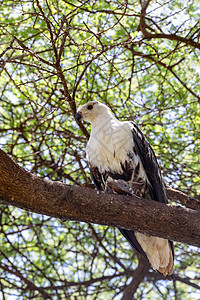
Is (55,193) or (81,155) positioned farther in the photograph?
(81,155)

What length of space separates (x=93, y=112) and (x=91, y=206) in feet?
5.81

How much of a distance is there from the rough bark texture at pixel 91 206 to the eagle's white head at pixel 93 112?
154 cm

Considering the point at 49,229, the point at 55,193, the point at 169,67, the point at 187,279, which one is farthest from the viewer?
the point at 49,229

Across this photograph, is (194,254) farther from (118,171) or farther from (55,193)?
(55,193)

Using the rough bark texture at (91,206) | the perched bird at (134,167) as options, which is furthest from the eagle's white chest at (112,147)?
the rough bark texture at (91,206)

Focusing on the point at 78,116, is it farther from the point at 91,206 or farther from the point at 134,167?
the point at 91,206

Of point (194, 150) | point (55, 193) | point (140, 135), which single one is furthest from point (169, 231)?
point (194, 150)

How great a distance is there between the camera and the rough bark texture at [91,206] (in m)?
2.98

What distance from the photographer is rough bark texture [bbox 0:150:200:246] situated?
2984 mm

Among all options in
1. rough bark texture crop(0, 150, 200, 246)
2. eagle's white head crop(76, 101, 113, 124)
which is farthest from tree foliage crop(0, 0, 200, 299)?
rough bark texture crop(0, 150, 200, 246)

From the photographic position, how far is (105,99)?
5090mm

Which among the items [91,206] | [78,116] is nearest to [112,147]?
[78,116]

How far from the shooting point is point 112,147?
4152 mm

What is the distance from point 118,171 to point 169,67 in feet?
5.43
